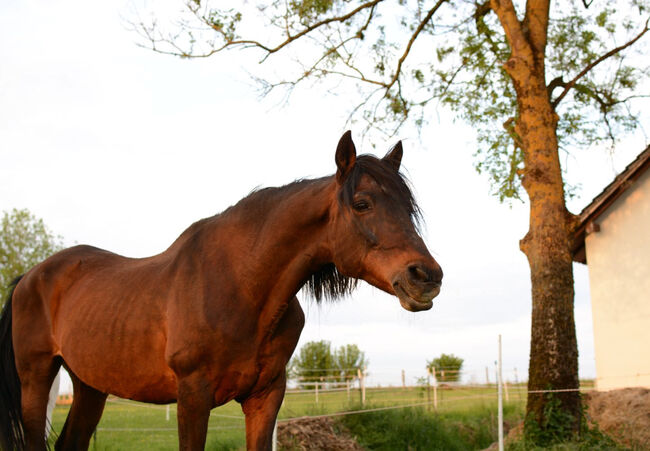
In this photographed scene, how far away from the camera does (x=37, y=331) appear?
15.4ft

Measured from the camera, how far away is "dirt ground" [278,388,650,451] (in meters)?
9.02

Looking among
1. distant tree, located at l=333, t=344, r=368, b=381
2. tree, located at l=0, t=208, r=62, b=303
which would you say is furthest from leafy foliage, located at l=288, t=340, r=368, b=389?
tree, located at l=0, t=208, r=62, b=303

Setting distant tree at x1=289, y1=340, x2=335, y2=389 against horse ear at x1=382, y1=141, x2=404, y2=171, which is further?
distant tree at x1=289, y1=340, x2=335, y2=389

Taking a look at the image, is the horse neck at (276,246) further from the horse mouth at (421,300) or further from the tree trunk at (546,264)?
the tree trunk at (546,264)

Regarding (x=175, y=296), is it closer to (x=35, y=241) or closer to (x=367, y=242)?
(x=367, y=242)

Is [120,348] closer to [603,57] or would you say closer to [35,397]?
[35,397]

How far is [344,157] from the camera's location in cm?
339

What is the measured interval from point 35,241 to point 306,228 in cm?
4013

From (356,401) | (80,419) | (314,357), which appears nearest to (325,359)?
(314,357)

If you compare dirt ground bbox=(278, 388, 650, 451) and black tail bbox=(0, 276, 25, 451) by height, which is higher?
black tail bbox=(0, 276, 25, 451)

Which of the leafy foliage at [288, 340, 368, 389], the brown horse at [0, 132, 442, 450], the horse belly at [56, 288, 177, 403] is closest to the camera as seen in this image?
the brown horse at [0, 132, 442, 450]

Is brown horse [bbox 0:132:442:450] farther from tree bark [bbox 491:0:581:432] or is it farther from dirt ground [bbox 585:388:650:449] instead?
dirt ground [bbox 585:388:650:449]

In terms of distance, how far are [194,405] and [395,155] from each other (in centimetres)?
185

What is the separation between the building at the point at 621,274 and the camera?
43.5 feet
